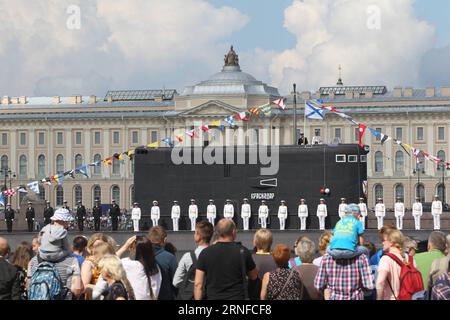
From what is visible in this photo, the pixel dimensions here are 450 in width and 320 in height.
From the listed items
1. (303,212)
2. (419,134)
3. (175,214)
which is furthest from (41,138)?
(303,212)

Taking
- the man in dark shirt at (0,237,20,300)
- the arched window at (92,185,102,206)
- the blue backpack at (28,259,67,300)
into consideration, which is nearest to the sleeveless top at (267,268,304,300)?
the blue backpack at (28,259,67,300)

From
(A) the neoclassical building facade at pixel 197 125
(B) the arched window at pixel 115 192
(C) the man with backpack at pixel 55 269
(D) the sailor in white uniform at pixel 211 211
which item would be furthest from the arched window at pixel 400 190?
(C) the man with backpack at pixel 55 269

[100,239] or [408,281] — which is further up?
[100,239]

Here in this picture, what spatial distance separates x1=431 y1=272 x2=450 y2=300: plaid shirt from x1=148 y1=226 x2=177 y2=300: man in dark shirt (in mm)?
2930

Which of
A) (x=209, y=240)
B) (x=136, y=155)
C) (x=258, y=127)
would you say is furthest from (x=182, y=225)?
(x=258, y=127)

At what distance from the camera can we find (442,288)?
10578 millimetres

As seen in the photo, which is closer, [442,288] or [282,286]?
[442,288]

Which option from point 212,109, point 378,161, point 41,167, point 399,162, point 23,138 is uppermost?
point 212,109

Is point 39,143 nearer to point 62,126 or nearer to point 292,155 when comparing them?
point 62,126

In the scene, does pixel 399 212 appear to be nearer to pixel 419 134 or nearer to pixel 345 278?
pixel 345 278

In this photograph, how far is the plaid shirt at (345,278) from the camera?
10.9 metres

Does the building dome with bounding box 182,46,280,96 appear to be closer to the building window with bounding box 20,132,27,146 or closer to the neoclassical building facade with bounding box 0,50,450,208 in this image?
the neoclassical building facade with bounding box 0,50,450,208

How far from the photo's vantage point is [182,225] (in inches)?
1607

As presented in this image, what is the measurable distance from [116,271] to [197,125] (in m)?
104
